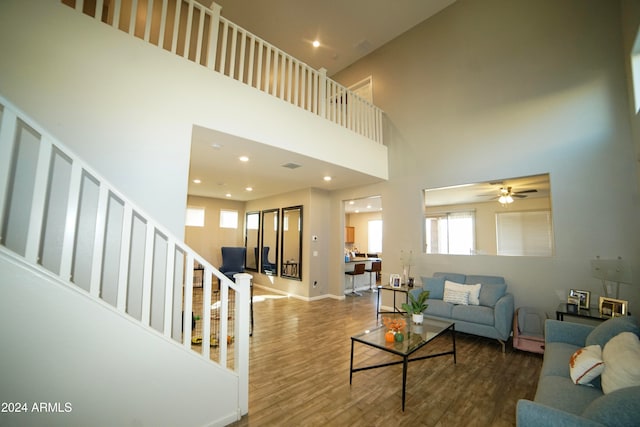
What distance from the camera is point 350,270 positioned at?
7.32 m

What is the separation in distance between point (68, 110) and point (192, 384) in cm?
257

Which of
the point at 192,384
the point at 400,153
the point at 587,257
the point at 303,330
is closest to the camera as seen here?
the point at 192,384

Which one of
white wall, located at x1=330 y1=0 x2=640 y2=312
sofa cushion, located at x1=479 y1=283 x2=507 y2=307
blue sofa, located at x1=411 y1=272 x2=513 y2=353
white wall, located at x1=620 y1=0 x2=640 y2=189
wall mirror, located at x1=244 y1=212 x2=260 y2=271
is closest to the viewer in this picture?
white wall, located at x1=620 y1=0 x2=640 y2=189

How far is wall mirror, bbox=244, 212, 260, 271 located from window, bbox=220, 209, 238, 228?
1.38ft

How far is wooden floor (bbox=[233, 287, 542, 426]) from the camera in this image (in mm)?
2219

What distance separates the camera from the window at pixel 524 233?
6.67 m

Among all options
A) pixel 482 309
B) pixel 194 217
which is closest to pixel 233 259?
pixel 194 217

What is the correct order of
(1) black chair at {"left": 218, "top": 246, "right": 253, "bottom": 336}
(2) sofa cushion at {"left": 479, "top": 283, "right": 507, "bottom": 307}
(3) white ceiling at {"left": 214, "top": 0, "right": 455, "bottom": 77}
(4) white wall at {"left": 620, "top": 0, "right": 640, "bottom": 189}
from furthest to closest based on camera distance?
(1) black chair at {"left": 218, "top": 246, "right": 253, "bottom": 336} → (3) white ceiling at {"left": 214, "top": 0, "right": 455, "bottom": 77} → (2) sofa cushion at {"left": 479, "top": 283, "right": 507, "bottom": 307} → (4) white wall at {"left": 620, "top": 0, "right": 640, "bottom": 189}

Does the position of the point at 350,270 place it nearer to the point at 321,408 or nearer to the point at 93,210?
the point at 321,408

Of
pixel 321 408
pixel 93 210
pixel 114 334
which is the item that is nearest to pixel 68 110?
pixel 93 210

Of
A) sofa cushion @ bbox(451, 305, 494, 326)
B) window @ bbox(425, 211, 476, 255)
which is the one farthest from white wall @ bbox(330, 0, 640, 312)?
window @ bbox(425, 211, 476, 255)

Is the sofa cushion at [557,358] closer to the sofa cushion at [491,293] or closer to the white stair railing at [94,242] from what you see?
the sofa cushion at [491,293]

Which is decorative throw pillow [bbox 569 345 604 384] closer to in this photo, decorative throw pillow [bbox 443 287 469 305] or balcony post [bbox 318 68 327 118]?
decorative throw pillow [bbox 443 287 469 305]

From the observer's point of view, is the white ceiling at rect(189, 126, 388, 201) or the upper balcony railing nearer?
the white ceiling at rect(189, 126, 388, 201)
